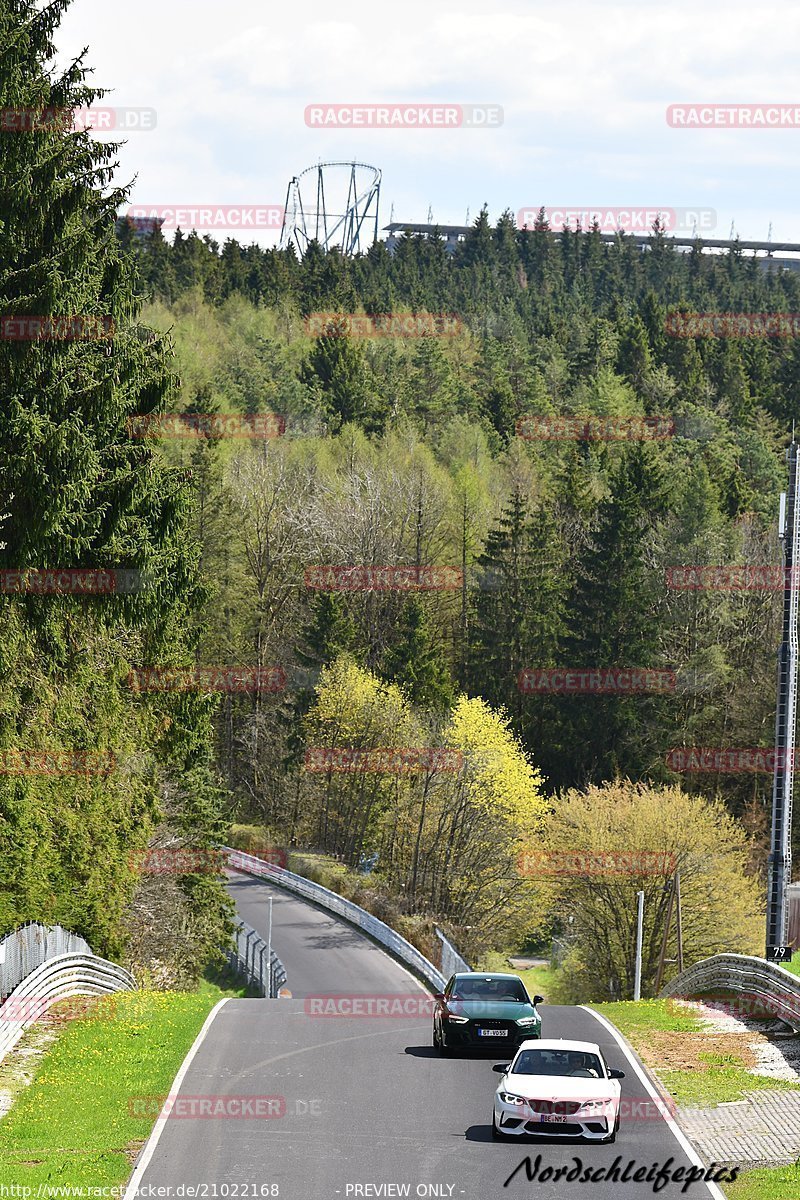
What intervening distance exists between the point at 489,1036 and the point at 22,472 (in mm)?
10836

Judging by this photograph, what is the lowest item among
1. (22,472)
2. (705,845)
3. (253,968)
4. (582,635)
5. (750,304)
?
(253,968)

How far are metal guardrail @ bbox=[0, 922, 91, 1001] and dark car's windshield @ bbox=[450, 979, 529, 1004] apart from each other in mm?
6594

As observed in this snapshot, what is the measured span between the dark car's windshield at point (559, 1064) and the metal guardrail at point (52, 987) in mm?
7301

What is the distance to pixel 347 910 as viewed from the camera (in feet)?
217

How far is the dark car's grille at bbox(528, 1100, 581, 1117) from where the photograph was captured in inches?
687

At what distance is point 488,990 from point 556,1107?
231 inches

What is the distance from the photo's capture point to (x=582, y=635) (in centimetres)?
8281

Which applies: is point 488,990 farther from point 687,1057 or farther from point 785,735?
point 785,735

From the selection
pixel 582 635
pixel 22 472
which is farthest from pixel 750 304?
pixel 22 472

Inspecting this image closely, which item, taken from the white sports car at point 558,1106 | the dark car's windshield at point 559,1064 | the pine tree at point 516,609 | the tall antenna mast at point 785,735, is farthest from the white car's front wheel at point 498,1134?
the pine tree at point 516,609

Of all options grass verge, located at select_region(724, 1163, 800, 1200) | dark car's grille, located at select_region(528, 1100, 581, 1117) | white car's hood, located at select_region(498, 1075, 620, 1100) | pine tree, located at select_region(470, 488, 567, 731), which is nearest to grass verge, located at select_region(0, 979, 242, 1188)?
white car's hood, located at select_region(498, 1075, 620, 1100)

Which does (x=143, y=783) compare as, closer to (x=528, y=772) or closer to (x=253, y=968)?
(x=253, y=968)

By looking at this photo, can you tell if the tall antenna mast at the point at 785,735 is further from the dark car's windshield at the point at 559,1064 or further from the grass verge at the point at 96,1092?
the dark car's windshield at the point at 559,1064

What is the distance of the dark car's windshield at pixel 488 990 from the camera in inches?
916
